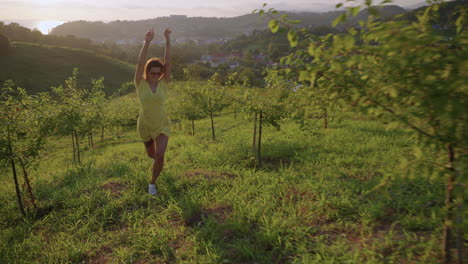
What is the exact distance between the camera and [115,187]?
5473 mm

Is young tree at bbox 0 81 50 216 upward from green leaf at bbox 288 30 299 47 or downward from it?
downward

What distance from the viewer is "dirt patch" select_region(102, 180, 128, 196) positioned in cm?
519

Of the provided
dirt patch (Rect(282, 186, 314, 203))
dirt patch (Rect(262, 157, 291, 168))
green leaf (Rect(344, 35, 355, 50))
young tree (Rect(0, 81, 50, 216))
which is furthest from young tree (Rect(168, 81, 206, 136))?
green leaf (Rect(344, 35, 355, 50))

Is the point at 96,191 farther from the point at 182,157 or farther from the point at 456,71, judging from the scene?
the point at 456,71

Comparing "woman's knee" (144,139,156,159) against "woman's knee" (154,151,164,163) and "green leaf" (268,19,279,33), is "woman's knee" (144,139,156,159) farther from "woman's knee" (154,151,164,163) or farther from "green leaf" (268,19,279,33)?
"green leaf" (268,19,279,33)

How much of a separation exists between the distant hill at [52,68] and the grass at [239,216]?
41.4 meters

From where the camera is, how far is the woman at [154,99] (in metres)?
4.64

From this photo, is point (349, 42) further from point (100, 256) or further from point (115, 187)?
point (115, 187)

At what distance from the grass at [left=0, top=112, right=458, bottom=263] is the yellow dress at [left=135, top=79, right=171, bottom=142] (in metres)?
1.20

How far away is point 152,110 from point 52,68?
2118 inches

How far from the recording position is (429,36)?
1673mm

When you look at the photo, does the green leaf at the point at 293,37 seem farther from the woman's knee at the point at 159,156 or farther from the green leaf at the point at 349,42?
the woman's knee at the point at 159,156

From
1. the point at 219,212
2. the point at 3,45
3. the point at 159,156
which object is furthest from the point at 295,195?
the point at 3,45

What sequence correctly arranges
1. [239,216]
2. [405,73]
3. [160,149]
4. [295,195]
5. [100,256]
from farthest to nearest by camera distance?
[160,149] < [295,195] < [239,216] < [100,256] < [405,73]
